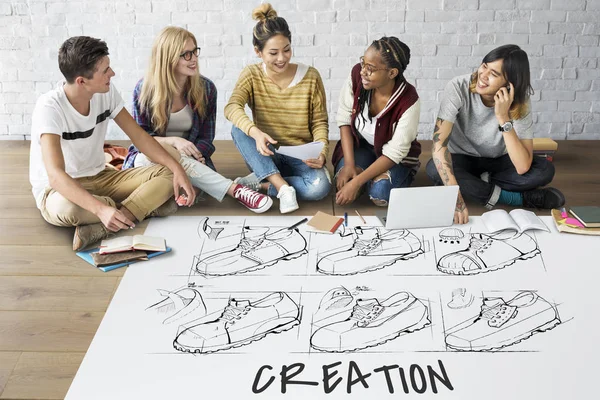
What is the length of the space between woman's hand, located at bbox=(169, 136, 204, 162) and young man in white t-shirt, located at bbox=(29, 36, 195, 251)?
4.4 inches

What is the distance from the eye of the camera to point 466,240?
242 centimetres

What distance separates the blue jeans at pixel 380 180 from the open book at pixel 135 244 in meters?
0.92

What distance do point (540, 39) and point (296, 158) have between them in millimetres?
1616

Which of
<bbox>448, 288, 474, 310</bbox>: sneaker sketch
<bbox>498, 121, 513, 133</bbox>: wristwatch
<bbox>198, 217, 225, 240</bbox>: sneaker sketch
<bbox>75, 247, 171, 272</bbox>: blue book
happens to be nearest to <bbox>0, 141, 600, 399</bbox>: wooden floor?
<bbox>75, 247, 171, 272</bbox>: blue book

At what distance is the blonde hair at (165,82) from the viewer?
8.83ft

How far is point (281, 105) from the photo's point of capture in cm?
284

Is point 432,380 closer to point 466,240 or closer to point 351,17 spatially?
point 466,240

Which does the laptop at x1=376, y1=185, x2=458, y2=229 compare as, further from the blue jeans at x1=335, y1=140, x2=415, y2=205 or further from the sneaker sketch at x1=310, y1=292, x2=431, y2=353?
the sneaker sketch at x1=310, y1=292, x2=431, y2=353

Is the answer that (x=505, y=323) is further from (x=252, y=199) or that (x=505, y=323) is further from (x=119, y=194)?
(x=119, y=194)

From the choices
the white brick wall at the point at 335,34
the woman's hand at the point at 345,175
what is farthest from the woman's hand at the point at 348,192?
the white brick wall at the point at 335,34

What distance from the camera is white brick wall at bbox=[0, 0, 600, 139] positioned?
3.49 metres

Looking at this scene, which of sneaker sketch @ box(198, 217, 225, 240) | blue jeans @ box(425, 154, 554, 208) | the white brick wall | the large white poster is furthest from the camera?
the white brick wall

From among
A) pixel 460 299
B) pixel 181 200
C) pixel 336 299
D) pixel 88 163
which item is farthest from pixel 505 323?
pixel 88 163

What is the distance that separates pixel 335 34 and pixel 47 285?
80.9 inches
